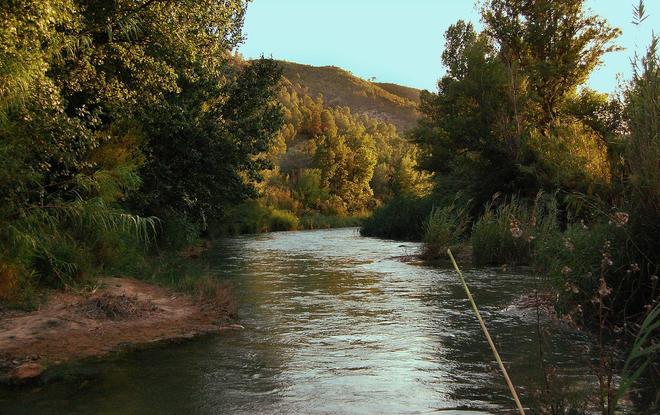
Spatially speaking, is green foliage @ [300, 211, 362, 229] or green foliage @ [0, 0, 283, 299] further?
green foliage @ [300, 211, 362, 229]

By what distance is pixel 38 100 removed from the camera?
1152 centimetres

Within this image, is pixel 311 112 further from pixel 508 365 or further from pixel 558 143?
pixel 508 365

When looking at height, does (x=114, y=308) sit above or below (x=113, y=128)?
below

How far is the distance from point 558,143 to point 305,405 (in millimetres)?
22527

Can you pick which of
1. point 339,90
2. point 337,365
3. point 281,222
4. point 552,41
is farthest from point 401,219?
point 339,90

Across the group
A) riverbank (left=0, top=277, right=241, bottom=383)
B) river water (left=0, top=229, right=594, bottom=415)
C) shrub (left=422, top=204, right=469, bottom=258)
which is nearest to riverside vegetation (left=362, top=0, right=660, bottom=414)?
shrub (left=422, top=204, right=469, bottom=258)

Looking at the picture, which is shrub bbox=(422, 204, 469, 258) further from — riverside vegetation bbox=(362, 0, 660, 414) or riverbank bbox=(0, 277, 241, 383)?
riverbank bbox=(0, 277, 241, 383)

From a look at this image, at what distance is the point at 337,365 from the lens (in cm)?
793

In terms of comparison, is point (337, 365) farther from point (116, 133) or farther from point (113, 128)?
point (116, 133)

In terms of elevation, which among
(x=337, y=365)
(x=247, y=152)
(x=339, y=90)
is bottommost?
(x=337, y=365)

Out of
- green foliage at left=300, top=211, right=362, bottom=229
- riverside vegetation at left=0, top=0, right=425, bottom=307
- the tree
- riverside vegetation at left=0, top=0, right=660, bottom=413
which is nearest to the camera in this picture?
riverside vegetation at left=0, top=0, right=660, bottom=413

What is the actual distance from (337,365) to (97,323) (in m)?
4.29

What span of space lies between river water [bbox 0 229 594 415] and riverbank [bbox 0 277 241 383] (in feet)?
1.66

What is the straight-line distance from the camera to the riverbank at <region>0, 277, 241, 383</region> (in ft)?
27.3
